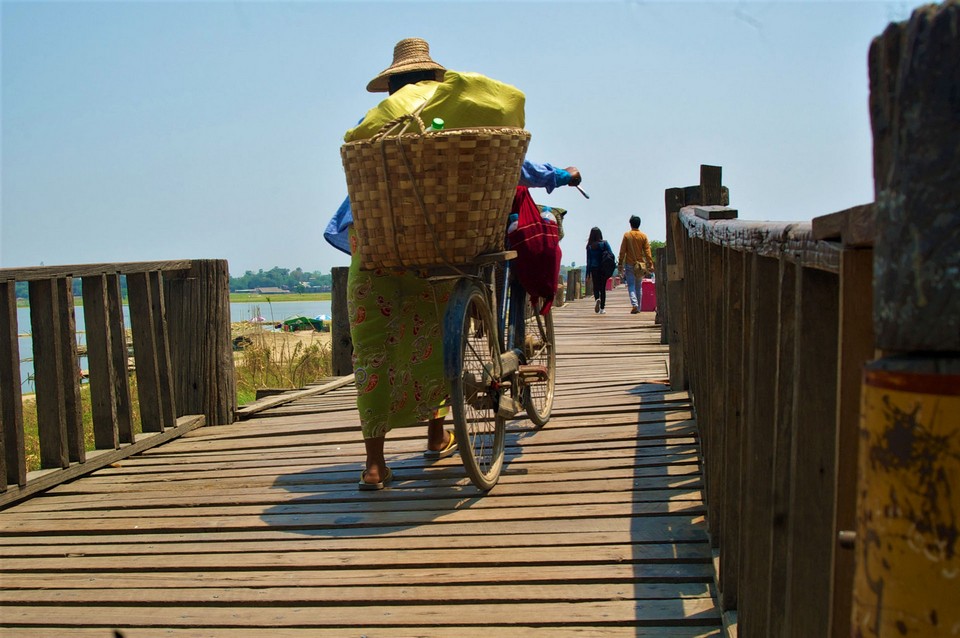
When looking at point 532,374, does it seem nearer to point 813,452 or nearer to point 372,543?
point 372,543

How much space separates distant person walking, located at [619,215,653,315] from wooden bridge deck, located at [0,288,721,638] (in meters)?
11.4

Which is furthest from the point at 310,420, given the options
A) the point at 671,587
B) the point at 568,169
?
the point at 671,587

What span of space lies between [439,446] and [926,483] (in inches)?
173

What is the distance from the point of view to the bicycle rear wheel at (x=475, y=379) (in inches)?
158

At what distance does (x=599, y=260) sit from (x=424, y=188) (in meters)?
13.5

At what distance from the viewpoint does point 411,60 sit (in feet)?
14.9

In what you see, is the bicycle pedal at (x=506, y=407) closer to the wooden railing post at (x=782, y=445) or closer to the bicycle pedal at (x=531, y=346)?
the bicycle pedal at (x=531, y=346)

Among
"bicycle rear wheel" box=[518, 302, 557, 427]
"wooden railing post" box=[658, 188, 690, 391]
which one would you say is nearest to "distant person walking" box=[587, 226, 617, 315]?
"wooden railing post" box=[658, 188, 690, 391]

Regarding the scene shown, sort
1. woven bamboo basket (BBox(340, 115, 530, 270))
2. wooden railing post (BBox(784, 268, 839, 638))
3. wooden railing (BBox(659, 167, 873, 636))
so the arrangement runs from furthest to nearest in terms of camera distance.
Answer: woven bamboo basket (BBox(340, 115, 530, 270)), wooden railing post (BBox(784, 268, 839, 638)), wooden railing (BBox(659, 167, 873, 636))

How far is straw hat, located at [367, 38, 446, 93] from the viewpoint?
4484 mm

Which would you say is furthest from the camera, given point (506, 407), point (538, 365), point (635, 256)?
point (635, 256)

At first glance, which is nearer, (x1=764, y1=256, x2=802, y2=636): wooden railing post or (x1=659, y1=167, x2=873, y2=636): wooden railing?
(x1=659, y1=167, x2=873, y2=636): wooden railing

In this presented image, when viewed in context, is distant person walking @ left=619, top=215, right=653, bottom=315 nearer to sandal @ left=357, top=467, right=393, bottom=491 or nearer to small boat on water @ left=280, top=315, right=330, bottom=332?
sandal @ left=357, top=467, right=393, bottom=491

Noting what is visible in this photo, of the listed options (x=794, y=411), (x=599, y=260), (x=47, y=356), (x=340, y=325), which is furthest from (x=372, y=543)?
(x=599, y=260)
